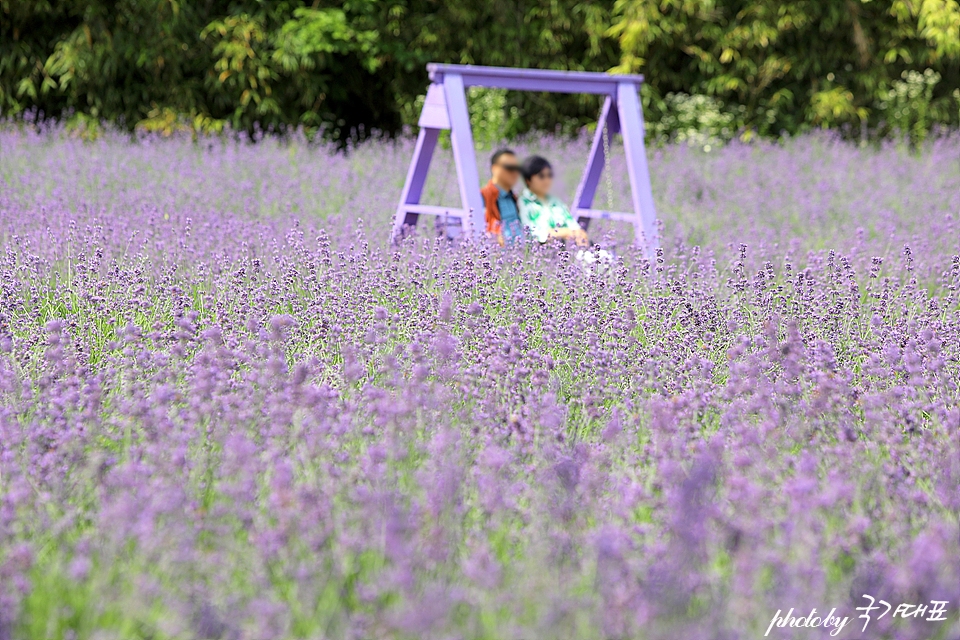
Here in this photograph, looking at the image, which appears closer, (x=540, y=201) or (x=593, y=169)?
(x=540, y=201)

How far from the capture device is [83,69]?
34.4 feet

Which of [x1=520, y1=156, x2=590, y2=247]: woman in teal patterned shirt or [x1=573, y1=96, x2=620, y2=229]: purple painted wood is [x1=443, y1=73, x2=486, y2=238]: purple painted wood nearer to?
[x1=520, y1=156, x2=590, y2=247]: woman in teal patterned shirt

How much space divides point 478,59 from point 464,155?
729 cm

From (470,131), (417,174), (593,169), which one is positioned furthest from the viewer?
(593,169)

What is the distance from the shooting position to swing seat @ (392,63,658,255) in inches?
197

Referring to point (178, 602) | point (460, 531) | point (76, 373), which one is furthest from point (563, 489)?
point (76, 373)

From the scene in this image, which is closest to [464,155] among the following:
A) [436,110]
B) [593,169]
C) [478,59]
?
[436,110]

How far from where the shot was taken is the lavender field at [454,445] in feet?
5.42

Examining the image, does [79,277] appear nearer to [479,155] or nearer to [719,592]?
[719,592]

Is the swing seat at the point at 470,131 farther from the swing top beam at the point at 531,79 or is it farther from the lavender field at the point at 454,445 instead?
the lavender field at the point at 454,445

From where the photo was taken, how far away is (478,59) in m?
12.0

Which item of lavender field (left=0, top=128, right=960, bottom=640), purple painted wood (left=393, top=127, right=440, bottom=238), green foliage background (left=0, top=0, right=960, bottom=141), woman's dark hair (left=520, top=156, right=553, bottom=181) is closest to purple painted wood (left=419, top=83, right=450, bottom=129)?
purple painted wood (left=393, top=127, right=440, bottom=238)

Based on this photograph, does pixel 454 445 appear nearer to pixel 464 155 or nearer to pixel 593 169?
pixel 464 155

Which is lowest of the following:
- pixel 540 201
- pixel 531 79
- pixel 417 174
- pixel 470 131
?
pixel 540 201
